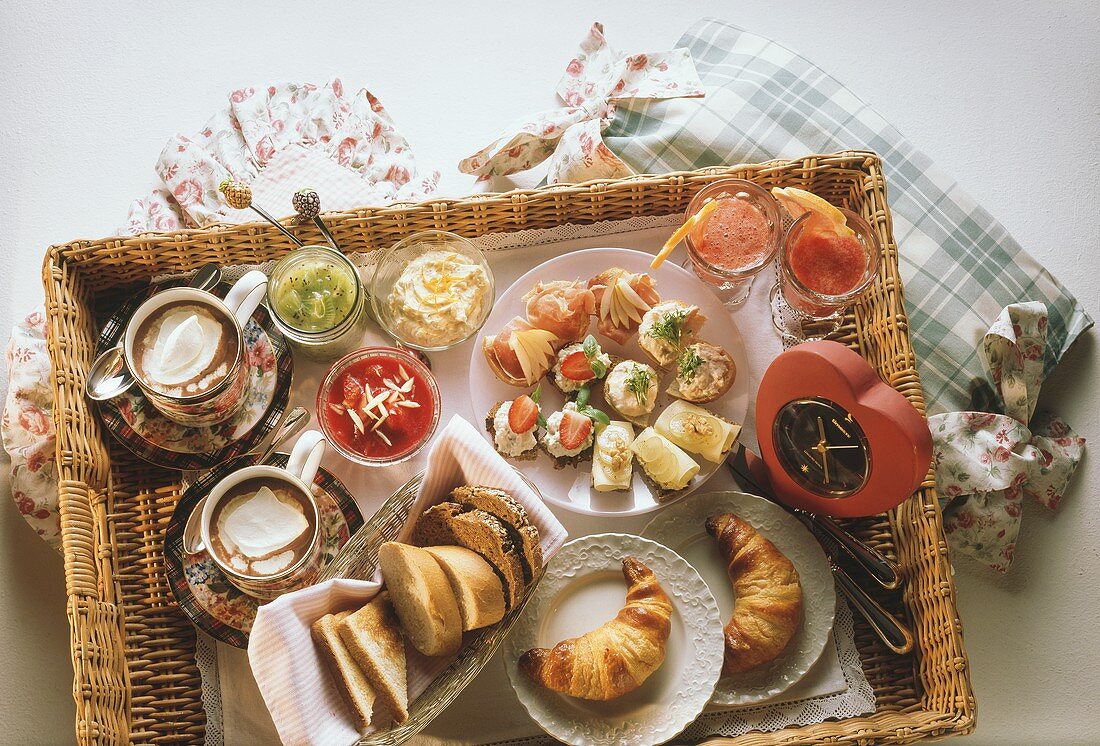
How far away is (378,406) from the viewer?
5.98 feet

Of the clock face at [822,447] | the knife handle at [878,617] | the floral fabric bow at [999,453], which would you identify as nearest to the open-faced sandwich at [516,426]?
the clock face at [822,447]

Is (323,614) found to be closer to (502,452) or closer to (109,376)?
(502,452)

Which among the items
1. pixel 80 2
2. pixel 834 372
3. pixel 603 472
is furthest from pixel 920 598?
pixel 80 2

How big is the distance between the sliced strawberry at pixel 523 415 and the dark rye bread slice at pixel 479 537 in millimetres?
247

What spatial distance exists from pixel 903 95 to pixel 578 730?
226 centimetres

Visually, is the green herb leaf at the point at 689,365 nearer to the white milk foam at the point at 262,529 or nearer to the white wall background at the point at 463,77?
the white milk foam at the point at 262,529

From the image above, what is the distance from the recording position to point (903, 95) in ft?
8.92

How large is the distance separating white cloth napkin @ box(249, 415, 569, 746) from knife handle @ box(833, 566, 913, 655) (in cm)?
71

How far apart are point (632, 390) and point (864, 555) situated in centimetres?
64

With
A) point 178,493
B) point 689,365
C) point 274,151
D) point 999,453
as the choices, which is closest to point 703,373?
point 689,365

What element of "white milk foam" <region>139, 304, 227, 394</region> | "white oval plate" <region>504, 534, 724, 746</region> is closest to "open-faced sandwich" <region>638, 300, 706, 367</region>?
"white oval plate" <region>504, 534, 724, 746</region>

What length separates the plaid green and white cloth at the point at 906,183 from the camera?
2.22 metres

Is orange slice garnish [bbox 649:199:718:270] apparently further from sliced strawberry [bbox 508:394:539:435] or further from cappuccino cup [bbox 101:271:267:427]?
cappuccino cup [bbox 101:271:267:427]

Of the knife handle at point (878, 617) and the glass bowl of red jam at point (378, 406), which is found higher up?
the glass bowl of red jam at point (378, 406)
